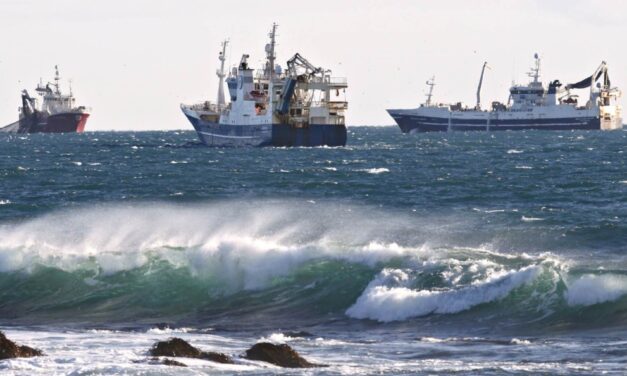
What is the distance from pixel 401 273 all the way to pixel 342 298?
5.37 ft

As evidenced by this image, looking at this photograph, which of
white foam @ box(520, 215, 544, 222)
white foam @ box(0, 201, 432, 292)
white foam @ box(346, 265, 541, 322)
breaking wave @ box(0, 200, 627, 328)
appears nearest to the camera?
white foam @ box(346, 265, 541, 322)

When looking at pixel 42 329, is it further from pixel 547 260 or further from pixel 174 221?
pixel 174 221

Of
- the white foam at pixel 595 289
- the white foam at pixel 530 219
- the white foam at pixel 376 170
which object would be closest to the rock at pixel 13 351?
the white foam at pixel 595 289

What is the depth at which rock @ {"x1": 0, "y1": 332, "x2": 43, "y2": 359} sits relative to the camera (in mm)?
21422

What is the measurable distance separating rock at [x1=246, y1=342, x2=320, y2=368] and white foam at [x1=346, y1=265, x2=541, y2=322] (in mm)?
6446

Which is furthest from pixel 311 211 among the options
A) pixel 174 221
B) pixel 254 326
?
pixel 254 326

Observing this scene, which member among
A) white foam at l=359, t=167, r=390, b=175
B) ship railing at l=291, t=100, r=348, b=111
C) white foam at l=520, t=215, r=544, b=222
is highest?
ship railing at l=291, t=100, r=348, b=111

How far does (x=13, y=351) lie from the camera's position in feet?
70.6

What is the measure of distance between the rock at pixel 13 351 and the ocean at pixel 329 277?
15.1 inches

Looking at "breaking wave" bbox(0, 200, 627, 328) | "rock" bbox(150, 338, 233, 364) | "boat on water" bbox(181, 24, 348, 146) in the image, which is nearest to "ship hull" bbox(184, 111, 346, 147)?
"boat on water" bbox(181, 24, 348, 146)

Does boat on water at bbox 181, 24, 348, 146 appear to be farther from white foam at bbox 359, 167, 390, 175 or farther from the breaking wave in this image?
the breaking wave

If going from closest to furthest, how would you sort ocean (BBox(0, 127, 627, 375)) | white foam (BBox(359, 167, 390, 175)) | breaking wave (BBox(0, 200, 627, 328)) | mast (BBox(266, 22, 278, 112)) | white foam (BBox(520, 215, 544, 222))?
ocean (BBox(0, 127, 627, 375))
breaking wave (BBox(0, 200, 627, 328))
white foam (BBox(520, 215, 544, 222))
white foam (BBox(359, 167, 390, 175))
mast (BBox(266, 22, 278, 112))

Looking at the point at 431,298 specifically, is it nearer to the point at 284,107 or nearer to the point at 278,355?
the point at 278,355

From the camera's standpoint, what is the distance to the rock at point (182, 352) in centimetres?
2144
